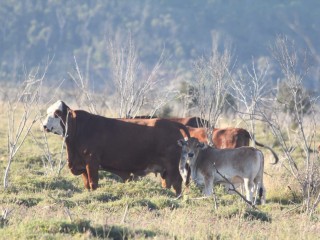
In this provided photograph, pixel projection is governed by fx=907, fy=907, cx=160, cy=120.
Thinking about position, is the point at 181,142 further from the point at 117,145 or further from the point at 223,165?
the point at 117,145

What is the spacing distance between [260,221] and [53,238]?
3.02m

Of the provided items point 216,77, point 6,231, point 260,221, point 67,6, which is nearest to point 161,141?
point 216,77

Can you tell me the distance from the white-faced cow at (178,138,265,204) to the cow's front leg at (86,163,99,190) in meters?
1.37

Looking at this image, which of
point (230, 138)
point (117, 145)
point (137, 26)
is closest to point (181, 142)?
point (117, 145)

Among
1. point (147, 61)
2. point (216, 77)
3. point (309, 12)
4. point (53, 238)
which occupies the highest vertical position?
point (309, 12)

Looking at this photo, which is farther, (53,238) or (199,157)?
(199,157)

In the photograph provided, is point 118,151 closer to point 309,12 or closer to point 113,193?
point 113,193

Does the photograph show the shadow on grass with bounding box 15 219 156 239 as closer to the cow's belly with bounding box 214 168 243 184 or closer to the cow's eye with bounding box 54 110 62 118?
the cow's belly with bounding box 214 168 243 184

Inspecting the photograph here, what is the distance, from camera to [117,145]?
1505 centimetres

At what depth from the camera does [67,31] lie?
380 ft

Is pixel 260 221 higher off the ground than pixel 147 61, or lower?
lower

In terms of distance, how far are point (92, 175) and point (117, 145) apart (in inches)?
30.3

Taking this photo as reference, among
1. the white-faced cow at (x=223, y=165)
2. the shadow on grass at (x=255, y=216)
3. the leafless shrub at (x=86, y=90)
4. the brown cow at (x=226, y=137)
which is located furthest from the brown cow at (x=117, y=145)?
the shadow on grass at (x=255, y=216)

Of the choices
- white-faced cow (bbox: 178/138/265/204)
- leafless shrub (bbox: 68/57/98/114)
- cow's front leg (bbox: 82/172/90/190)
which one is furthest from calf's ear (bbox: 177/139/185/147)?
leafless shrub (bbox: 68/57/98/114)
